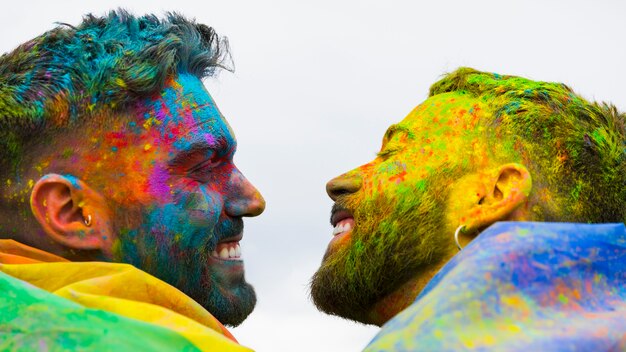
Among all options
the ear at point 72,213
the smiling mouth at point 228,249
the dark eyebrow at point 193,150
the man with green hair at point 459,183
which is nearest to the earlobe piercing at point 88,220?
the ear at point 72,213

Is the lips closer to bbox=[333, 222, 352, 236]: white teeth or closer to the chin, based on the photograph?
bbox=[333, 222, 352, 236]: white teeth

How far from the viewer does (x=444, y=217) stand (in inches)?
181

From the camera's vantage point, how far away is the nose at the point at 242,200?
16.1 ft

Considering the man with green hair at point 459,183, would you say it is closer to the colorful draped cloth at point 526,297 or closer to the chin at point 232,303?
the chin at point 232,303

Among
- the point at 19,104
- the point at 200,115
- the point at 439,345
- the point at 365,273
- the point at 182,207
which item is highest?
the point at 19,104

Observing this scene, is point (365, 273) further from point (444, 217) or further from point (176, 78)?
point (176, 78)

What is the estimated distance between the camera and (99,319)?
10.4 feet

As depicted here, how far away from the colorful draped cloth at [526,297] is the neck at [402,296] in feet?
3.62

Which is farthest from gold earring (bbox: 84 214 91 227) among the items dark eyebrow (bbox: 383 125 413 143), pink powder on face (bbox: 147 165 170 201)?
dark eyebrow (bbox: 383 125 413 143)

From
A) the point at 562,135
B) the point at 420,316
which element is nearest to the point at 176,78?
the point at 562,135

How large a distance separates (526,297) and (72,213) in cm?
222

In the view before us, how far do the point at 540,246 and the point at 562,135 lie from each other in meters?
1.56

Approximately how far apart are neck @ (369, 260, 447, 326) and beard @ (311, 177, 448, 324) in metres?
0.02

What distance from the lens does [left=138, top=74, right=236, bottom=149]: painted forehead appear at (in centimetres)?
470
